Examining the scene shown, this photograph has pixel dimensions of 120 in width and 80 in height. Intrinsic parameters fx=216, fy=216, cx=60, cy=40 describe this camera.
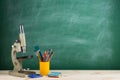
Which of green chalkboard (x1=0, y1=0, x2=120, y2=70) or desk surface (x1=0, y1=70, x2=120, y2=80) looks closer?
desk surface (x1=0, y1=70, x2=120, y2=80)

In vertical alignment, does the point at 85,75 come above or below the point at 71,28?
below

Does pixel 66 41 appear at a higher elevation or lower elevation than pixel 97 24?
lower

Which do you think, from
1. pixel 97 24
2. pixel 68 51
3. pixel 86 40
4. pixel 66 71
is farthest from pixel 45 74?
pixel 97 24

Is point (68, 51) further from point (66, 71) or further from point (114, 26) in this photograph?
point (114, 26)

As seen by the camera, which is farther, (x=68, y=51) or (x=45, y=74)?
(x=68, y=51)

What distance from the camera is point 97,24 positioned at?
185 centimetres

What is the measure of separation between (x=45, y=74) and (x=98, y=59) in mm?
511

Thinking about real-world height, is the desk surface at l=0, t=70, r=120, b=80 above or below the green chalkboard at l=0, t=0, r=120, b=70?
below

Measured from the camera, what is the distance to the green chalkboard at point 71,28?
184 centimetres

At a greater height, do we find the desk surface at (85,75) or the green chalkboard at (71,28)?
the green chalkboard at (71,28)

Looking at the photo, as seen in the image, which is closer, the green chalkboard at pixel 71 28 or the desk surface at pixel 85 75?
the desk surface at pixel 85 75

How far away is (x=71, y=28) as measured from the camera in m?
1.85

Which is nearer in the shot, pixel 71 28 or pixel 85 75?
Answer: pixel 85 75

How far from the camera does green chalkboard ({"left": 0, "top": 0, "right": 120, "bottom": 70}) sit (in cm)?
184
